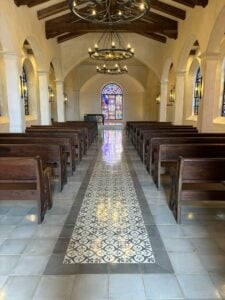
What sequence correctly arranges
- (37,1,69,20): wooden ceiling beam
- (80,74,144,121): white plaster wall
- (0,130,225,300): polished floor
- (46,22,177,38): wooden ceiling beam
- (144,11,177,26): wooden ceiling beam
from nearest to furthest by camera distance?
(0,130,225,300): polished floor, (37,1,69,20): wooden ceiling beam, (46,22,177,38): wooden ceiling beam, (144,11,177,26): wooden ceiling beam, (80,74,144,121): white plaster wall

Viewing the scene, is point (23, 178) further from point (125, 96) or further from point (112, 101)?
point (112, 101)

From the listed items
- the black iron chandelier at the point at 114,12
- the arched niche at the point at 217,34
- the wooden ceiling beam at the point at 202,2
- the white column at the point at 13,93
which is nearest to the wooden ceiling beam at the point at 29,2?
the white column at the point at 13,93

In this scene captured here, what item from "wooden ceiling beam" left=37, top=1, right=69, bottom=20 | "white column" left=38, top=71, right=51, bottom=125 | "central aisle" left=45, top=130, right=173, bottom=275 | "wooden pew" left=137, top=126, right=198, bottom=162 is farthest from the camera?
"white column" left=38, top=71, right=51, bottom=125

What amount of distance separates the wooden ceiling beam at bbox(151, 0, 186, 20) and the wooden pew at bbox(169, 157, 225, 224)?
22.2 feet

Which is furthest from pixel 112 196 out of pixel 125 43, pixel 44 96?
pixel 125 43

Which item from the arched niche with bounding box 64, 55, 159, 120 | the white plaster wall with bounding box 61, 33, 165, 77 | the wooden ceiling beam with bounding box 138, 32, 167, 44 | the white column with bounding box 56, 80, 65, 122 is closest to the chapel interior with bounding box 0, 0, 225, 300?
the wooden ceiling beam with bounding box 138, 32, 167, 44

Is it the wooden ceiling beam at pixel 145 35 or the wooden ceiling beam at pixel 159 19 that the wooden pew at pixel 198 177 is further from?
the wooden ceiling beam at pixel 145 35

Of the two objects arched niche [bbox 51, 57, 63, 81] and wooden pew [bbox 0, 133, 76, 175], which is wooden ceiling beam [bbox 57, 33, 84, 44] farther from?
wooden pew [bbox 0, 133, 76, 175]

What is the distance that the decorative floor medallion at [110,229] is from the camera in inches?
91.7

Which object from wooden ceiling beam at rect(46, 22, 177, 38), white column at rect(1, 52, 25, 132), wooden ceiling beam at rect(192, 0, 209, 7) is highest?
wooden ceiling beam at rect(46, 22, 177, 38)

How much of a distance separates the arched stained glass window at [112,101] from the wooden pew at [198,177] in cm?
1818

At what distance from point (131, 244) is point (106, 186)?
6.49ft

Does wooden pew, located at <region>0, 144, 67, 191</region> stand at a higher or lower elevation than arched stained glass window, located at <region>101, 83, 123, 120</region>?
lower

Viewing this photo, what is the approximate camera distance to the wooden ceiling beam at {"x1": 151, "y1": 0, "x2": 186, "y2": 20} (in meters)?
7.97
